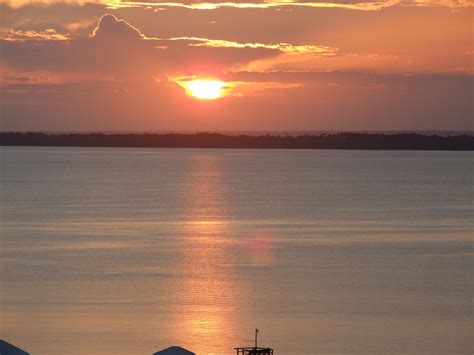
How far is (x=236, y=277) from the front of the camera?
5594 centimetres

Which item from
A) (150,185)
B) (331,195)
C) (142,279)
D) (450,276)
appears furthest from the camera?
(150,185)

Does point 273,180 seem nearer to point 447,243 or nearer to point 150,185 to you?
point 150,185

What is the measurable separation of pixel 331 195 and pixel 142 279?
75695mm

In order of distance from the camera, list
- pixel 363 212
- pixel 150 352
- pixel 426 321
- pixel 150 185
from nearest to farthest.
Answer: pixel 150 352 < pixel 426 321 < pixel 363 212 < pixel 150 185

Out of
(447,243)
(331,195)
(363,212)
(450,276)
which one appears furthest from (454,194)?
(450,276)

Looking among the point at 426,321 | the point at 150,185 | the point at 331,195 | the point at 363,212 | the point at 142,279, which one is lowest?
the point at 426,321

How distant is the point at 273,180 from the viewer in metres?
172

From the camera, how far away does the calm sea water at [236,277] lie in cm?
4028

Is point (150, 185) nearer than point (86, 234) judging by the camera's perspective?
No

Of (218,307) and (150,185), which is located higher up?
(150,185)

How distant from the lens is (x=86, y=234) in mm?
75938

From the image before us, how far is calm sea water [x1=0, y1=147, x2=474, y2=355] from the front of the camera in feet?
132

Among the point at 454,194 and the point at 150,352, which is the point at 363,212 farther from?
the point at 150,352

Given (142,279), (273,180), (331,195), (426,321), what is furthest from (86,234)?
(273,180)
